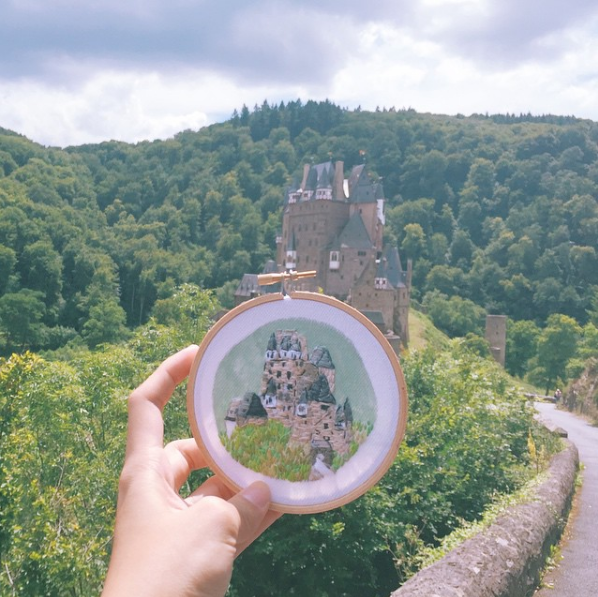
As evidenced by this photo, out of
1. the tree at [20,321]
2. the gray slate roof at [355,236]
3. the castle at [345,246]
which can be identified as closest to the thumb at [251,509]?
the castle at [345,246]

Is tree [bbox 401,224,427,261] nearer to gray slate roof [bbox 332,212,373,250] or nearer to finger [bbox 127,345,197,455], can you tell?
gray slate roof [bbox 332,212,373,250]

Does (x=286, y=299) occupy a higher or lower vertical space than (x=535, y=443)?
higher

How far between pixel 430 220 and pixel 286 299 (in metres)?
101

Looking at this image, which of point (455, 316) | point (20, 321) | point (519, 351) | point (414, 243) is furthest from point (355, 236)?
point (414, 243)

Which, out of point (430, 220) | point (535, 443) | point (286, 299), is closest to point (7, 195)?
point (430, 220)

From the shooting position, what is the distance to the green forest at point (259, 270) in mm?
7727

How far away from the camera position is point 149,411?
252 cm

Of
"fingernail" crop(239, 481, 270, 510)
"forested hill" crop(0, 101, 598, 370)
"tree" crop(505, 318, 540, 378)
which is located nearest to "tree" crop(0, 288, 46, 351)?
"forested hill" crop(0, 101, 598, 370)

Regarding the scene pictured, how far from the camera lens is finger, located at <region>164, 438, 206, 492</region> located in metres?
2.62

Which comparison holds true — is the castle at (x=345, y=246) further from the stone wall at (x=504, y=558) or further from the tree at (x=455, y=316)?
the stone wall at (x=504, y=558)

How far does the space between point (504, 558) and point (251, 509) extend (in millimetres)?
4380

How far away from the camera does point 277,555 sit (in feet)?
26.0

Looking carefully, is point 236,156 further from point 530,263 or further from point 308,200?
point 308,200

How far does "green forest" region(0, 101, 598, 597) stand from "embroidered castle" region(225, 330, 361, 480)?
3.79m
